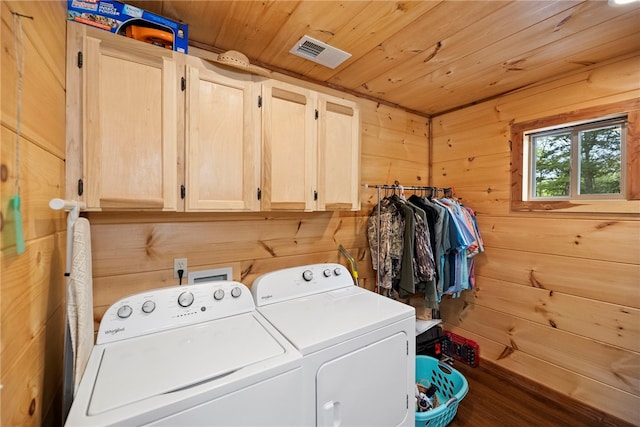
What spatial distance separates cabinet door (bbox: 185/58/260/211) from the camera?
4.00ft

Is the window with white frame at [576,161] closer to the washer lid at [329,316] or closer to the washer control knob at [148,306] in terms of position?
the washer lid at [329,316]

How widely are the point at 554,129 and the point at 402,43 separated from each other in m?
1.38

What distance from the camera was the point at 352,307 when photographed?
56.9 inches

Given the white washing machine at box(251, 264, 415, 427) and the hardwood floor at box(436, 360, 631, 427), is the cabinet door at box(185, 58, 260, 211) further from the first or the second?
the hardwood floor at box(436, 360, 631, 427)

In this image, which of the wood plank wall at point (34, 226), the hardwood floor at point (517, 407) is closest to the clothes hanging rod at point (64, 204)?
the wood plank wall at point (34, 226)

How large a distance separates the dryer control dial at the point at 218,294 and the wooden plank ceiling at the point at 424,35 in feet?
4.40

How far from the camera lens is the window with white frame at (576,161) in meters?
1.77

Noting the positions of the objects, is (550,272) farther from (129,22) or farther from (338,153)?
(129,22)

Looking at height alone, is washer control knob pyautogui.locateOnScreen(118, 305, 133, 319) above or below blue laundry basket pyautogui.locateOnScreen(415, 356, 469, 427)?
above

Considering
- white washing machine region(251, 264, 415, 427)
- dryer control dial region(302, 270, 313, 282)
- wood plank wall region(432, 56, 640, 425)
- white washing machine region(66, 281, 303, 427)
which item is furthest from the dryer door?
wood plank wall region(432, 56, 640, 425)

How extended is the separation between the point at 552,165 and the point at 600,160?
26cm

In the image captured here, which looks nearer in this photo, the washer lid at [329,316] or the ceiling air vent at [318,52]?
the washer lid at [329,316]

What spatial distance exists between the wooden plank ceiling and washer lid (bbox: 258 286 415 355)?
4.75ft

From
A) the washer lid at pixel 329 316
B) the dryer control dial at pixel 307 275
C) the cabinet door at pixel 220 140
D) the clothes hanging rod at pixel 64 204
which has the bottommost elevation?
the washer lid at pixel 329 316
